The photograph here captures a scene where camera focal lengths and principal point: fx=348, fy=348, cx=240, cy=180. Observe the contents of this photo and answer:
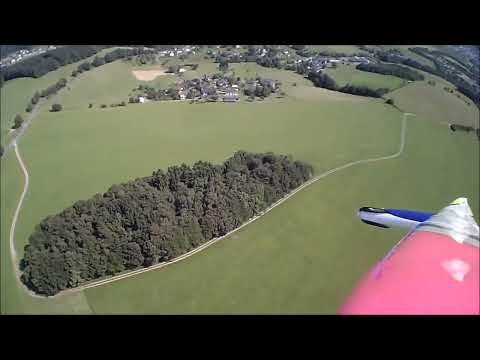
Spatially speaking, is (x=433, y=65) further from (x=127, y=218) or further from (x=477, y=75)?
(x=127, y=218)

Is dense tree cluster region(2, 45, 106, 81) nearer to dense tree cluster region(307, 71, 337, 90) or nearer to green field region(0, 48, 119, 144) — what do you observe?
green field region(0, 48, 119, 144)

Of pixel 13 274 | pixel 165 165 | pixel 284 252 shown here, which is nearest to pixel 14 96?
pixel 165 165

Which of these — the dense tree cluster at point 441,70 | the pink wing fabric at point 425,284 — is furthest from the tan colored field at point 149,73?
the pink wing fabric at point 425,284

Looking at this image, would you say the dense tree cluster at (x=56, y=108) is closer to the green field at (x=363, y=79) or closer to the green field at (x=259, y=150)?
the green field at (x=259, y=150)

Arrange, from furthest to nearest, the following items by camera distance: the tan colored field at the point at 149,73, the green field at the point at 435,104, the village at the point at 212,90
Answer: the tan colored field at the point at 149,73
the village at the point at 212,90
the green field at the point at 435,104

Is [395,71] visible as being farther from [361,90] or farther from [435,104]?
[435,104]

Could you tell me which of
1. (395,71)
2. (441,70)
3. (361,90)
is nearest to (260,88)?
(361,90)

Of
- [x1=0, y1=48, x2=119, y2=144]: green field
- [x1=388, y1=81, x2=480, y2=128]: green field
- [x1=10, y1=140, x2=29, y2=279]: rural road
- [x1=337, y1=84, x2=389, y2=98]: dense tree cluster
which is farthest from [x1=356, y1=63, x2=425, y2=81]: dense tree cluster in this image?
[x1=10, y1=140, x2=29, y2=279]: rural road
